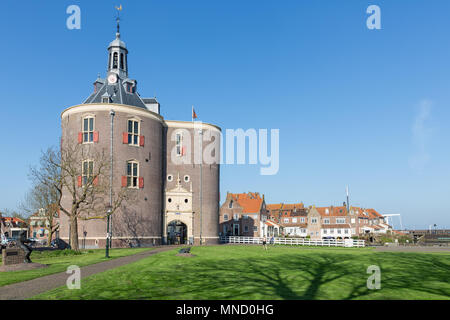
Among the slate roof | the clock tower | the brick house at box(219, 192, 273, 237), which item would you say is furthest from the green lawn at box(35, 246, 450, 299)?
the brick house at box(219, 192, 273, 237)

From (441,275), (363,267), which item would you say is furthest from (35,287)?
(441,275)

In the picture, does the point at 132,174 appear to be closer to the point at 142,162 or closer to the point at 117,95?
the point at 142,162

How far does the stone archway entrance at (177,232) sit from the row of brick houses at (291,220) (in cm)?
1433

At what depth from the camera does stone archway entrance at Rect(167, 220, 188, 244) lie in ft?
164

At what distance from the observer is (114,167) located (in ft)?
140

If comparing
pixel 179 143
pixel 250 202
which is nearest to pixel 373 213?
pixel 250 202

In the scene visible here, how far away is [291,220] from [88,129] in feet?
208

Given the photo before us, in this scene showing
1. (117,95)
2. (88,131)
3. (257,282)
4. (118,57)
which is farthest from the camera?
(118,57)

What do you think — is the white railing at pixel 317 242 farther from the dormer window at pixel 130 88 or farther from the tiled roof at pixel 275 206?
the tiled roof at pixel 275 206

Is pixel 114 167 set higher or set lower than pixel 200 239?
higher

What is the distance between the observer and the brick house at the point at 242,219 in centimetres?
7288

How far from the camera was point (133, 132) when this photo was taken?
4434 centimetres
